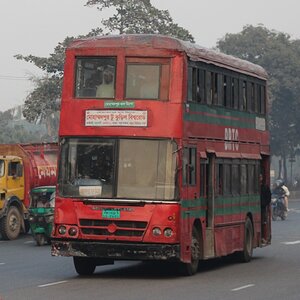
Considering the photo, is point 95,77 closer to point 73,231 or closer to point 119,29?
point 73,231

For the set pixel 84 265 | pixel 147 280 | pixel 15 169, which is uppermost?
pixel 15 169

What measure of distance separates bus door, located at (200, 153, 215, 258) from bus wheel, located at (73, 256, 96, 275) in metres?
2.01

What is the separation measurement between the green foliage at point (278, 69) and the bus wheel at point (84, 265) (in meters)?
64.5

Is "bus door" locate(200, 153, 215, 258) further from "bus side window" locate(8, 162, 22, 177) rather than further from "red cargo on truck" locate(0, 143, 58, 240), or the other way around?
"bus side window" locate(8, 162, 22, 177)

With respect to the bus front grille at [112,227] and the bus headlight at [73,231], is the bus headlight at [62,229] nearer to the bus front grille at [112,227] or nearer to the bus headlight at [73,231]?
the bus headlight at [73,231]

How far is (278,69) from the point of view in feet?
282

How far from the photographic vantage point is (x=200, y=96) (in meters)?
19.4

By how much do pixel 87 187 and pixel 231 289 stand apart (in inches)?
119

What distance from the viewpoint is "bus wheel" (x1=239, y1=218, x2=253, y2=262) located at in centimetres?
2269

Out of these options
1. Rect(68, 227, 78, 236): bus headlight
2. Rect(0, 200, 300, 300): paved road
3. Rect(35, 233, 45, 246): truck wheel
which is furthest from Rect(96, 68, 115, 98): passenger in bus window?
Rect(35, 233, 45, 246): truck wheel

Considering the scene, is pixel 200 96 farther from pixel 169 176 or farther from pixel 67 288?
pixel 67 288

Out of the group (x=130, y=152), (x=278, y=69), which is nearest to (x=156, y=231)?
(x=130, y=152)

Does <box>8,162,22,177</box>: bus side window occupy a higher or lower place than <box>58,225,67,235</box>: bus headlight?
higher

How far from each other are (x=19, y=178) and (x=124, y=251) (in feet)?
50.5
